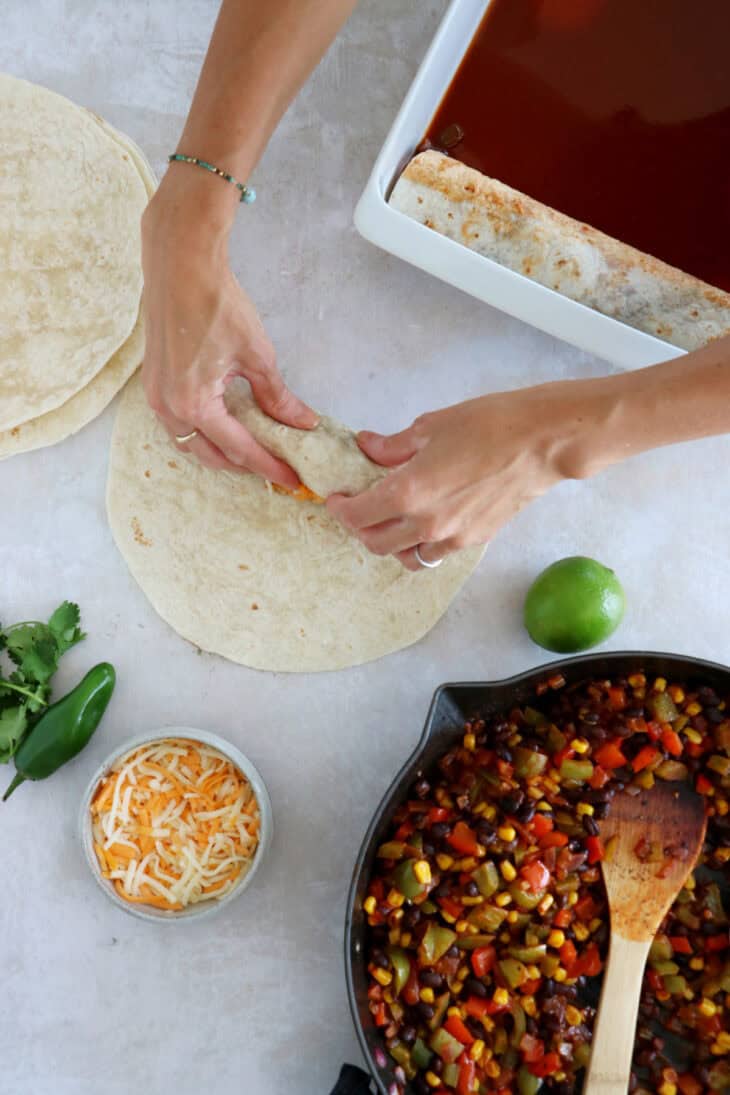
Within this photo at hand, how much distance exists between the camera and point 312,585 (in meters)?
2.37

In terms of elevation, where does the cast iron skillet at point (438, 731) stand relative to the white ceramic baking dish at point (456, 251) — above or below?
below

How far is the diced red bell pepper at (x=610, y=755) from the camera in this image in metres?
2.21

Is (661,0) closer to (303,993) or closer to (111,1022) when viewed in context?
(303,993)

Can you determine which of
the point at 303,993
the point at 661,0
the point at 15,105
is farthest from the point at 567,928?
the point at 15,105

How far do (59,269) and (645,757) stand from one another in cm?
192

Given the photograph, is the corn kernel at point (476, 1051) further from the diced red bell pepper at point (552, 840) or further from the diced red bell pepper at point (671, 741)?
the diced red bell pepper at point (671, 741)

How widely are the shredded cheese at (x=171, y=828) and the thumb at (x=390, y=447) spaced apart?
85 cm

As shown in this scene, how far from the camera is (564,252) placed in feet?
7.20

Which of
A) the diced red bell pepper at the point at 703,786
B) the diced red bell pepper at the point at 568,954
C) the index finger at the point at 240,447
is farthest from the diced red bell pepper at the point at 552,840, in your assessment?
the index finger at the point at 240,447

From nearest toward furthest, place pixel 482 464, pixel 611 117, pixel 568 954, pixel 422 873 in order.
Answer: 1. pixel 482 464
2. pixel 422 873
3. pixel 568 954
4. pixel 611 117

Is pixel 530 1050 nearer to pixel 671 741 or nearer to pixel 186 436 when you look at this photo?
pixel 671 741

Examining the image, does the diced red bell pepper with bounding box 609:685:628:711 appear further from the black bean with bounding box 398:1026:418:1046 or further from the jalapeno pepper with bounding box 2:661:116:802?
the jalapeno pepper with bounding box 2:661:116:802

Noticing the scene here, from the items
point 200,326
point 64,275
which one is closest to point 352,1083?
point 200,326

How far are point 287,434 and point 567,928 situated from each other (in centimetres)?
134
